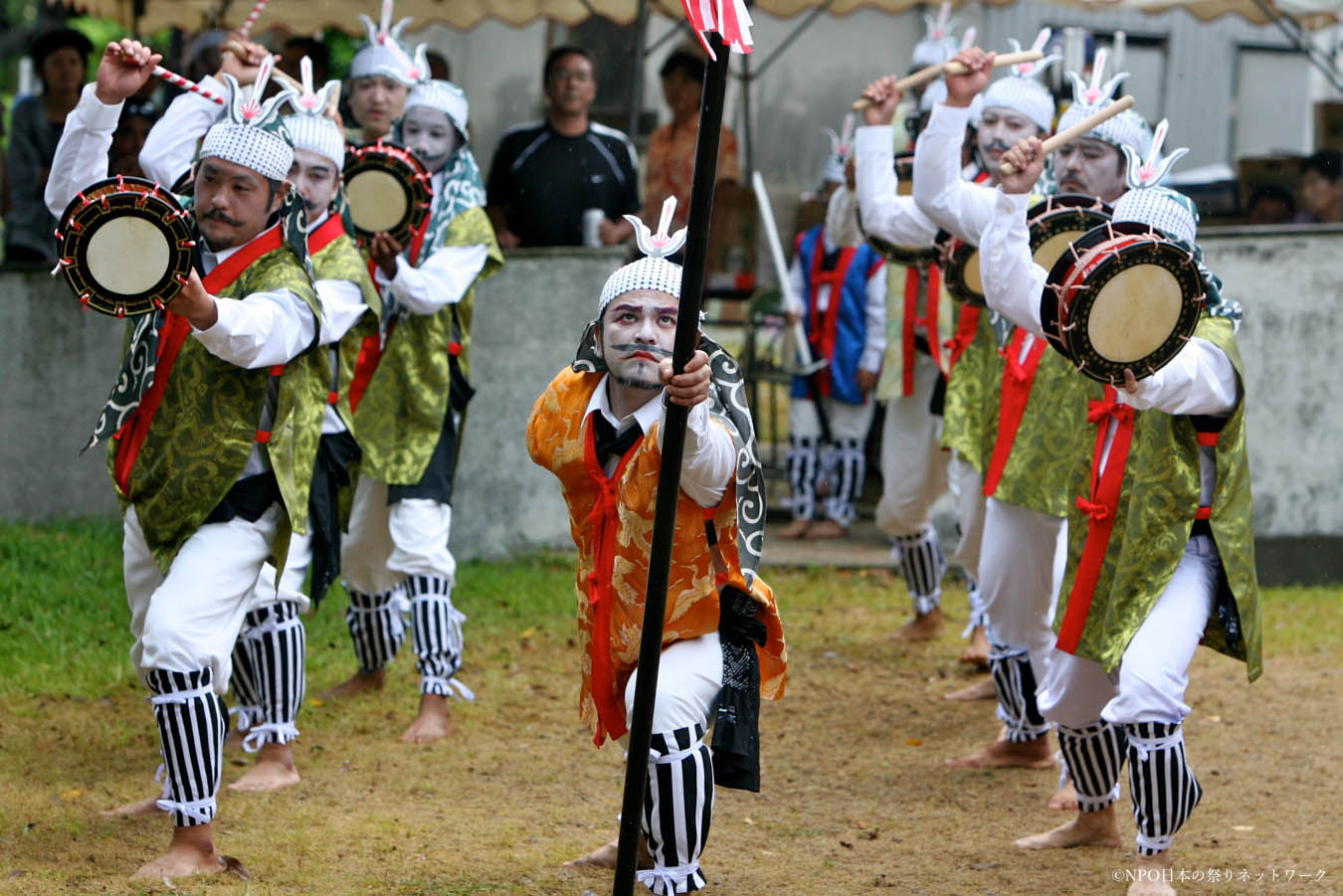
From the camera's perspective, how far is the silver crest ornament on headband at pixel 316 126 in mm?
5816

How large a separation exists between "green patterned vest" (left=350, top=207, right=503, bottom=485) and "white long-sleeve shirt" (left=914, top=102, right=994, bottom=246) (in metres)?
1.80

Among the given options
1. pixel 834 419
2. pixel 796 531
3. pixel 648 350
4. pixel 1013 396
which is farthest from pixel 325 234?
pixel 796 531

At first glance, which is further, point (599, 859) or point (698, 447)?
point (599, 859)

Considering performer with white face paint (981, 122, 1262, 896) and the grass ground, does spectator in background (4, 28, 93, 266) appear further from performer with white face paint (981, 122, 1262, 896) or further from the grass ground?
performer with white face paint (981, 122, 1262, 896)

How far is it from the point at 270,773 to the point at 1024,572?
2.61 meters

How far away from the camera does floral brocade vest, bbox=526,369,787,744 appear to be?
4.32 metres

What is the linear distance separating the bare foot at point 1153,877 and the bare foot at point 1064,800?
0.92m

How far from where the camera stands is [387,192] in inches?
251

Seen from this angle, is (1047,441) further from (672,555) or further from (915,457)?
(915,457)

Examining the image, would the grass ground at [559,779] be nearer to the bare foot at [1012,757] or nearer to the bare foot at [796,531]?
the bare foot at [1012,757]

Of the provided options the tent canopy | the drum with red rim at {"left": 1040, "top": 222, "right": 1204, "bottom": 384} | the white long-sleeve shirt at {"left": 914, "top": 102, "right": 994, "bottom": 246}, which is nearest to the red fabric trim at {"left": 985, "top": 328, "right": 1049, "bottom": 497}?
the white long-sleeve shirt at {"left": 914, "top": 102, "right": 994, "bottom": 246}

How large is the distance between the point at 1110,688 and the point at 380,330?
3.06 metres

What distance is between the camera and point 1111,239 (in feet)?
14.7

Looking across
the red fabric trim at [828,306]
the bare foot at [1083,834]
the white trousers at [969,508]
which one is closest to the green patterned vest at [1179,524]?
the bare foot at [1083,834]
